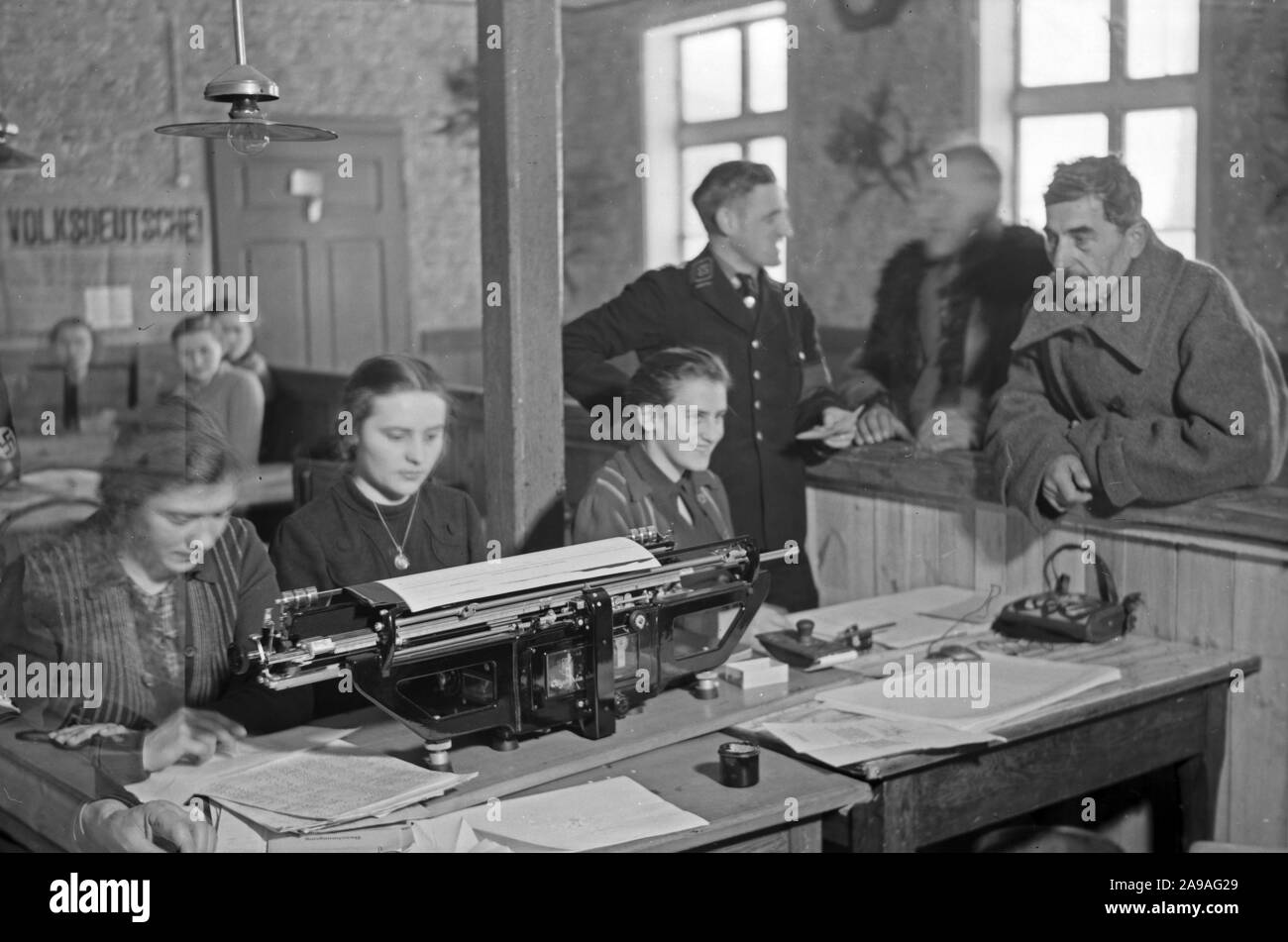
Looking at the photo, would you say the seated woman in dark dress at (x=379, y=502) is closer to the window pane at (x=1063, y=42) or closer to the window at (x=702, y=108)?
the window at (x=702, y=108)

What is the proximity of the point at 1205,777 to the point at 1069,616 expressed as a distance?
1.70ft

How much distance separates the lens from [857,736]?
3.11 meters

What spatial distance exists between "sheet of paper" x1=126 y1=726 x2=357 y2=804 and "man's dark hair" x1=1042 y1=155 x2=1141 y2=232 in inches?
89.8

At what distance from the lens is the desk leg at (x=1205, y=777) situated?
3686 mm

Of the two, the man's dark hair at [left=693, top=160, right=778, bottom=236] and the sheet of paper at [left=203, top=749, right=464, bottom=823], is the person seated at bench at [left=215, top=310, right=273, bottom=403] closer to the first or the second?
the sheet of paper at [left=203, top=749, right=464, bottom=823]

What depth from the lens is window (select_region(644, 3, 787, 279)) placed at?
4.05m

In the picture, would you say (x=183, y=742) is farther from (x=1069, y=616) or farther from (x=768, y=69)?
(x=768, y=69)

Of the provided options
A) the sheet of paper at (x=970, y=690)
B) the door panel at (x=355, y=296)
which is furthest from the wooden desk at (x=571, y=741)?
the door panel at (x=355, y=296)

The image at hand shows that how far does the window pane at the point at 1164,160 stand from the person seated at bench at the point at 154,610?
2.41 m

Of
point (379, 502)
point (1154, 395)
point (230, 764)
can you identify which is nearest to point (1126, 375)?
point (1154, 395)

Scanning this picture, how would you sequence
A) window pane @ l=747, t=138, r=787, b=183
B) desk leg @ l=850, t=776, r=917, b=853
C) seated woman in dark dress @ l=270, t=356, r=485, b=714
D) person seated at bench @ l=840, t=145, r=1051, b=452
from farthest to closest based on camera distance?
window pane @ l=747, t=138, r=787, b=183 → person seated at bench @ l=840, t=145, r=1051, b=452 → seated woman in dark dress @ l=270, t=356, r=485, b=714 → desk leg @ l=850, t=776, r=917, b=853

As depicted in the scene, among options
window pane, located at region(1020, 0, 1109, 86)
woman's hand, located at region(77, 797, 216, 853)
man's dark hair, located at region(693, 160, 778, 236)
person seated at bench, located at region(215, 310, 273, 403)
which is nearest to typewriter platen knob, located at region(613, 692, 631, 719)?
woman's hand, located at region(77, 797, 216, 853)
